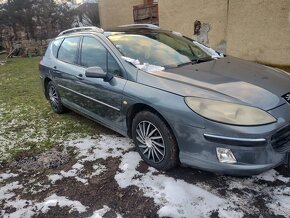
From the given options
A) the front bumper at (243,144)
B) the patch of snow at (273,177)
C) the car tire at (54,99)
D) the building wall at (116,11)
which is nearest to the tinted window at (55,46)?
the car tire at (54,99)

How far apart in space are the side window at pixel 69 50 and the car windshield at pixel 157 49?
31.9 inches

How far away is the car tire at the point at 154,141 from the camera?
3.08 m

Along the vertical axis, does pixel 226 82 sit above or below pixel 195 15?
below

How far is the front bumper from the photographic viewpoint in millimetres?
2596

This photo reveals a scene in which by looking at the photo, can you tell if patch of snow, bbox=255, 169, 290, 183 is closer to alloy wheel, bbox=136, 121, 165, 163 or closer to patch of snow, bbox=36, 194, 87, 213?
alloy wheel, bbox=136, 121, 165, 163

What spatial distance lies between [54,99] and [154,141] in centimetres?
288

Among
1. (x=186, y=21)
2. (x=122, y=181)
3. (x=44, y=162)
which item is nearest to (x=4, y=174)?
Result: (x=44, y=162)

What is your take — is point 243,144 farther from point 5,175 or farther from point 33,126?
point 33,126

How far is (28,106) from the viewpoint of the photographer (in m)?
6.30

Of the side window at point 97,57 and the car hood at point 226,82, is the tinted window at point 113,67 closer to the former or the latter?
the side window at point 97,57

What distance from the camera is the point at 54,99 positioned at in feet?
18.2

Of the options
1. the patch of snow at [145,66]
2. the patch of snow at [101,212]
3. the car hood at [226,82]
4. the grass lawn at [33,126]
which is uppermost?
the patch of snow at [145,66]

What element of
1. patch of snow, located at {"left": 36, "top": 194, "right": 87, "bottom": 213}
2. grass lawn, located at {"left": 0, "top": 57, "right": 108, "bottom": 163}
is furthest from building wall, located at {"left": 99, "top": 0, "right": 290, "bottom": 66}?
patch of snow, located at {"left": 36, "top": 194, "right": 87, "bottom": 213}

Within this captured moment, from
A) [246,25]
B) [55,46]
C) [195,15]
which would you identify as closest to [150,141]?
[55,46]
